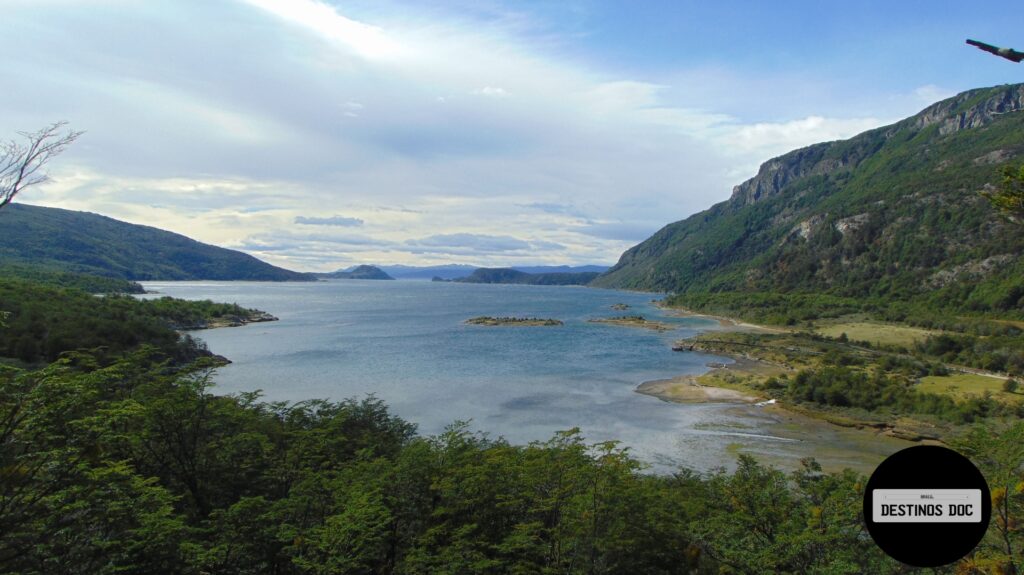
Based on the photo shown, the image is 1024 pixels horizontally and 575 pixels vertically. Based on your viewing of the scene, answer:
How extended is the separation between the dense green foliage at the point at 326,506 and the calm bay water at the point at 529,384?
1323cm

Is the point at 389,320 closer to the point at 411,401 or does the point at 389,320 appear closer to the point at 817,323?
the point at 411,401

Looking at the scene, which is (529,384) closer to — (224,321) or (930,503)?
(930,503)

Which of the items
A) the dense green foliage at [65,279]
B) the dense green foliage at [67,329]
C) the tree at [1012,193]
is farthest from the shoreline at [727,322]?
the dense green foliage at [65,279]

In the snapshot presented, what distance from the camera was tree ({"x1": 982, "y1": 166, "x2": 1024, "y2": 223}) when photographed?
11.5 meters

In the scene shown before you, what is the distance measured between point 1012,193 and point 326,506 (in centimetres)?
1825

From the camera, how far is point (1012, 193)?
1179 cm

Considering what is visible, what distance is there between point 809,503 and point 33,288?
79.9 metres

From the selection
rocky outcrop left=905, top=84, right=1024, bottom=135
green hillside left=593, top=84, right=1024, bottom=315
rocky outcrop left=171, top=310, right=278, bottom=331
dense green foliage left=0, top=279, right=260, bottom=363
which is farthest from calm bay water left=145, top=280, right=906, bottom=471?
rocky outcrop left=905, top=84, right=1024, bottom=135

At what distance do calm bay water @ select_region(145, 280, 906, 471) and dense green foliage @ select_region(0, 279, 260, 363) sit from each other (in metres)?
7.47

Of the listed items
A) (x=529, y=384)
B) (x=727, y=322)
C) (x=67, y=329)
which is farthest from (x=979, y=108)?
(x=67, y=329)

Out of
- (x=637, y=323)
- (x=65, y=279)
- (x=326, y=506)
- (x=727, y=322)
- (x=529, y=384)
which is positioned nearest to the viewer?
(x=326, y=506)

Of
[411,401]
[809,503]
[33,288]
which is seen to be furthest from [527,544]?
[33,288]

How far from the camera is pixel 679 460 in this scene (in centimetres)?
3306

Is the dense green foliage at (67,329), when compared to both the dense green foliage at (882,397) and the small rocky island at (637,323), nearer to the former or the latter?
the dense green foliage at (882,397)
